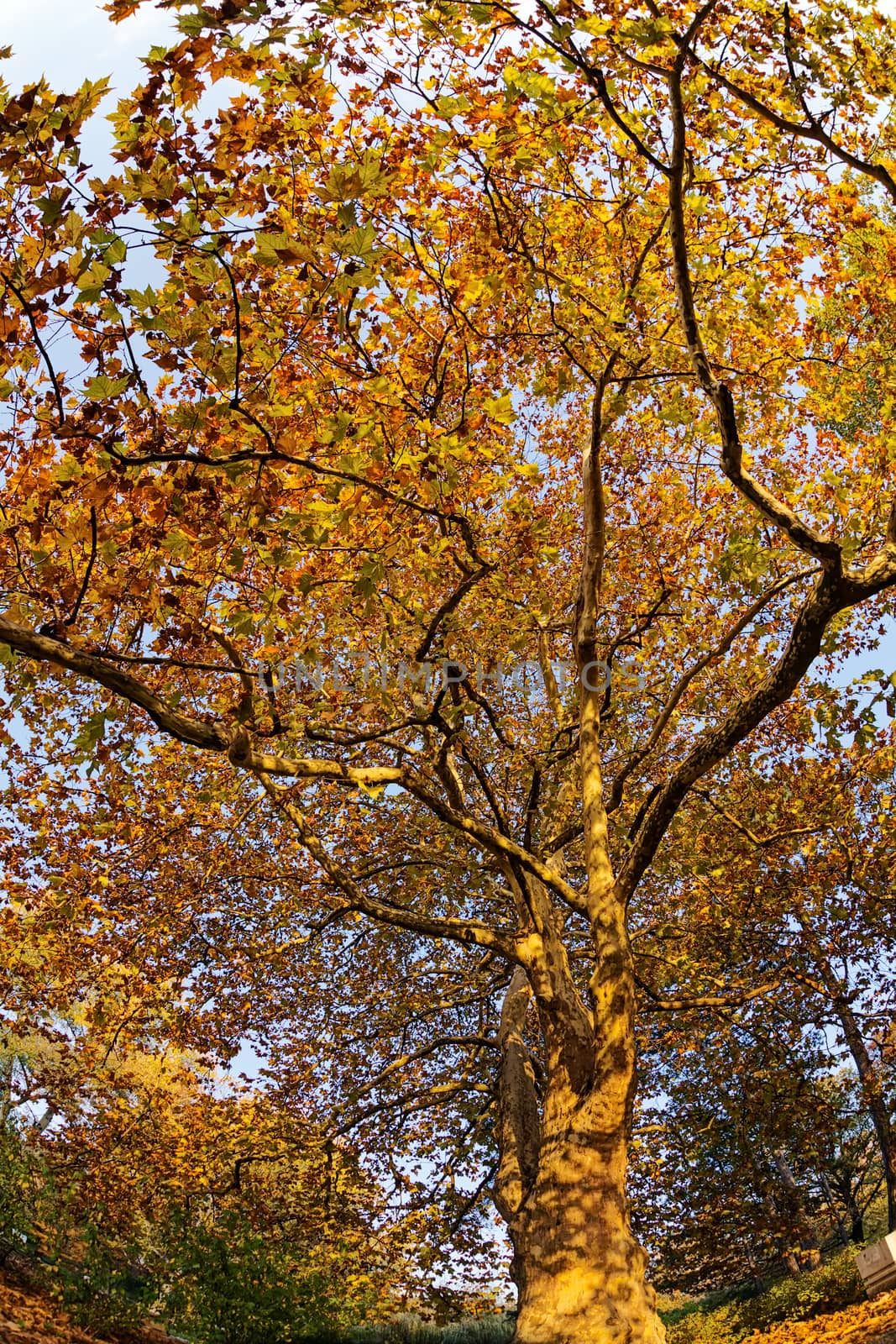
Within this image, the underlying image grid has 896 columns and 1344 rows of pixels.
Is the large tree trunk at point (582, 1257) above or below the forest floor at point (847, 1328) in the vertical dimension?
above

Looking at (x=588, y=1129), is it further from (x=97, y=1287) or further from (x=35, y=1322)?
(x=97, y=1287)

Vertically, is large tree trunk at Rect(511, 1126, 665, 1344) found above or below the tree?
below

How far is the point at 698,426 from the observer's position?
22.7ft

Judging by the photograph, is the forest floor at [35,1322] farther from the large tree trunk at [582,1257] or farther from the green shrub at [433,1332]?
the large tree trunk at [582,1257]

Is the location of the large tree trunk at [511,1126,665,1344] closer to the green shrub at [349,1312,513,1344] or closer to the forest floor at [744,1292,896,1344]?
the forest floor at [744,1292,896,1344]

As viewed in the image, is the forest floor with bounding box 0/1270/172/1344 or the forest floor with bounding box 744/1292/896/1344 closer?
the forest floor with bounding box 744/1292/896/1344

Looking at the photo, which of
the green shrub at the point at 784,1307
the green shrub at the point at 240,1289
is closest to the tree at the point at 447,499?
the green shrub at the point at 240,1289

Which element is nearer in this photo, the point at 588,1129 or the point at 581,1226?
the point at 581,1226

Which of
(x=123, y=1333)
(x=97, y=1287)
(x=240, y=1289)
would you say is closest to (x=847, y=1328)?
(x=240, y=1289)

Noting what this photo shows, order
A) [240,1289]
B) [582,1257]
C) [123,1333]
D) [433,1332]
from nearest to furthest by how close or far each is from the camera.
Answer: [582,1257] < [240,1289] < [123,1333] < [433,1332]

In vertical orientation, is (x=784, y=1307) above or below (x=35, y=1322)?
below

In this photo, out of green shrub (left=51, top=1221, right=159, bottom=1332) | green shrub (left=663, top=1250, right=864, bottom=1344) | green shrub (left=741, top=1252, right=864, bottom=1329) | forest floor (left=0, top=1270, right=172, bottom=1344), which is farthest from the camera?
green shrub (left=663, top=1250, right=864, bottom=1344)

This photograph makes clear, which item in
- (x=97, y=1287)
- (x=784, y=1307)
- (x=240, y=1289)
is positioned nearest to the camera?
(x=240, y=1289)

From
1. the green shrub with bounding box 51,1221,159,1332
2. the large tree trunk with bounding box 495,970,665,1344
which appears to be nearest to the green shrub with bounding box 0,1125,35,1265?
the green shrub with bounding box 51,1221,159,1332
